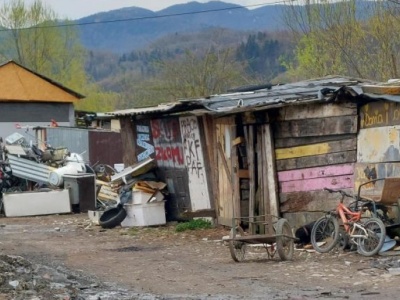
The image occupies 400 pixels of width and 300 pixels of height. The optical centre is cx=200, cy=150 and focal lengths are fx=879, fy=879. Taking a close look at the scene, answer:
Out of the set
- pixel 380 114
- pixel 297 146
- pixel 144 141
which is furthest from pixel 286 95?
pixel 144 141

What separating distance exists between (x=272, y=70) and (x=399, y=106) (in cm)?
8064

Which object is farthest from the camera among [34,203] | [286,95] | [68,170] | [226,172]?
[68,170]

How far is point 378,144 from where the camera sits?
46.1ft

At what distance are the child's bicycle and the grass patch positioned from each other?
15.1ft

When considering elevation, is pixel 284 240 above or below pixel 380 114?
below

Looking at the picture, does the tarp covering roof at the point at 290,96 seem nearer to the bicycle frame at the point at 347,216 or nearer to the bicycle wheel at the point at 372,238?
the bicycle frame at the point at 347,216

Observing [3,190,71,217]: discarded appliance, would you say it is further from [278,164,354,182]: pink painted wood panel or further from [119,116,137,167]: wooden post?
[278,164,354,182]: pink painted wood panel

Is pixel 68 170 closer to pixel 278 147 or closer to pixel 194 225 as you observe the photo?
pixel 194 225

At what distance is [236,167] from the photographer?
16797mm

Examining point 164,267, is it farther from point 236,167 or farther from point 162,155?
point 162,155

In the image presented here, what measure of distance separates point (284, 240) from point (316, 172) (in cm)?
270

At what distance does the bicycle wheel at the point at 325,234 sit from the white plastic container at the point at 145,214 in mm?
5971

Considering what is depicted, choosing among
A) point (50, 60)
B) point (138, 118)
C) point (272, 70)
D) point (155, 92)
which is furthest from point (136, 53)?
point (138, 118)

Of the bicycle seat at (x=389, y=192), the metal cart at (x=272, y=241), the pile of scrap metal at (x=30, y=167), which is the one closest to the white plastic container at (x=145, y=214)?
the pile of scrap metal at (x=30, y=167)
